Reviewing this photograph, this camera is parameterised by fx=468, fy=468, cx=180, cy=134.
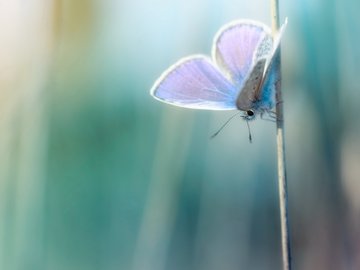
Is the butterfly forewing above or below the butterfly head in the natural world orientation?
above

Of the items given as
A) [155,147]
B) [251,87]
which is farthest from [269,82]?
[155,147]

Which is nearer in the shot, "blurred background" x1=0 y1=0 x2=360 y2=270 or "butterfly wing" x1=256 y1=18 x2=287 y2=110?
"butterfly wing" x1=256 y1=18 x2=287 y2=110

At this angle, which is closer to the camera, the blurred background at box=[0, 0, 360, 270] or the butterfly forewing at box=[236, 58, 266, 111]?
the butterfly forewing at box=[236, 58, 266, 111]

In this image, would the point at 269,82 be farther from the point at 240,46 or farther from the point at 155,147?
the point at 155,147

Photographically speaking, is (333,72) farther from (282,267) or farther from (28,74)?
(28,74)

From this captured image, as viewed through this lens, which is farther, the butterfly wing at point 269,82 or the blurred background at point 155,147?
the blurred background at point 155,147

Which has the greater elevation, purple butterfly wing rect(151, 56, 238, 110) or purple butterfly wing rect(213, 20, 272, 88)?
purple butterfly wing rect(213, 20, 272, 88)
